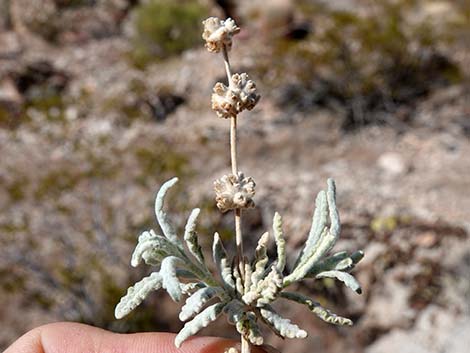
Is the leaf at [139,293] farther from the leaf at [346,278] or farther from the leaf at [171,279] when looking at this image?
the leaf at [346,278]

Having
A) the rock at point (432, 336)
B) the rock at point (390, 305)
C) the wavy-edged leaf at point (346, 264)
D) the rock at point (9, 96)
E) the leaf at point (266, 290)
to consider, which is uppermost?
the rock at point (9, 96)

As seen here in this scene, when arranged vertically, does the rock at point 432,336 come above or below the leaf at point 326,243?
below

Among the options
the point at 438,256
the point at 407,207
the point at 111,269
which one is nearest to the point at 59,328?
the point at 111,269

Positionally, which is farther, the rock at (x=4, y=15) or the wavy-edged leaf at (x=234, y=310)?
the rock at (x=4, y=15)

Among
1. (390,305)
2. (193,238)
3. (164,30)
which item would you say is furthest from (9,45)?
(193,238)

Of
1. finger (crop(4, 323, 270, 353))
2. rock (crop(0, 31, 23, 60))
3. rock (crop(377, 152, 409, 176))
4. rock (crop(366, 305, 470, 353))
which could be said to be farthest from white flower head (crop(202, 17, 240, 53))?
rock (crop(0, 31, 23, 60))

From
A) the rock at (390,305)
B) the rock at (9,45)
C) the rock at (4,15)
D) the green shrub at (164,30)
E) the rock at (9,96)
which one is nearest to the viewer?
the rock at (390,305)

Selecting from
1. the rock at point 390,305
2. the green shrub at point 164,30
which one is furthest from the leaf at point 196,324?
the green shrub at point 164,30

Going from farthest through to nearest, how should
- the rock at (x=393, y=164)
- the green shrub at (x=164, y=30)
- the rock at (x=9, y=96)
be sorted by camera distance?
the green shrub at (x=164, y=30)
the rock at (x=9, y=96)
the rock at (x=393, y=164)
